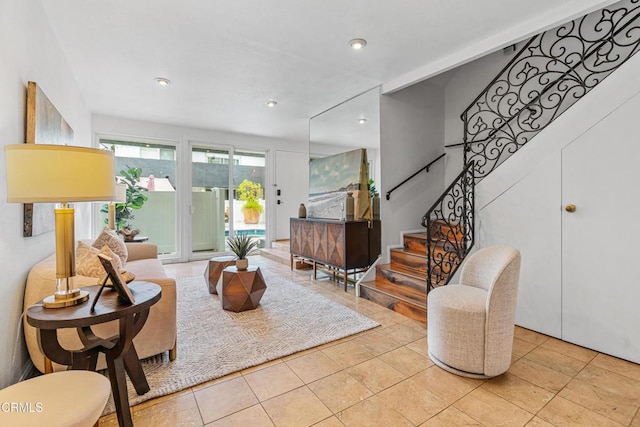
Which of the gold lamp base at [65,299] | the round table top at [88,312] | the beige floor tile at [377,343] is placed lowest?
the beige floor tile at [377,343]

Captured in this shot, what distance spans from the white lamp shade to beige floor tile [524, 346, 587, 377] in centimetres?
305

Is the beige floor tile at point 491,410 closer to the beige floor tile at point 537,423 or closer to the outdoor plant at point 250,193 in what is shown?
the beige floor tile at point 537,423

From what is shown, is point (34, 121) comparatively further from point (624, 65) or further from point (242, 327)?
point (624, 65)

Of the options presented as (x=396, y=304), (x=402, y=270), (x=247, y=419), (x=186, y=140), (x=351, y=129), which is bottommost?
(x=247, y=419)

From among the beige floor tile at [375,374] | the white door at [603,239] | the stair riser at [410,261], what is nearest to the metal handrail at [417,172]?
the stair riser at [410,261]

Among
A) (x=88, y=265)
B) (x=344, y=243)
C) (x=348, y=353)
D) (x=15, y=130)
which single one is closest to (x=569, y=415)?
(x=348, y=353)

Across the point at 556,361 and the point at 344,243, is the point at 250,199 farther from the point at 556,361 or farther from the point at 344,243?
the point at 556,361

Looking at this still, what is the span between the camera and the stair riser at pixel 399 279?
10.7 feet

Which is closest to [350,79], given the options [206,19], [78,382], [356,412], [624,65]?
[206,19]

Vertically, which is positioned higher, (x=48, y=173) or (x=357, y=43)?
(x=357, y=43)

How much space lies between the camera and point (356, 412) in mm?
1669

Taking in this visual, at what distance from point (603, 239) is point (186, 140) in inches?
243

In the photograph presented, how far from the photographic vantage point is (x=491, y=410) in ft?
5.49

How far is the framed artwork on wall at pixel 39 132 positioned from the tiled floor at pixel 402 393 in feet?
4.50
